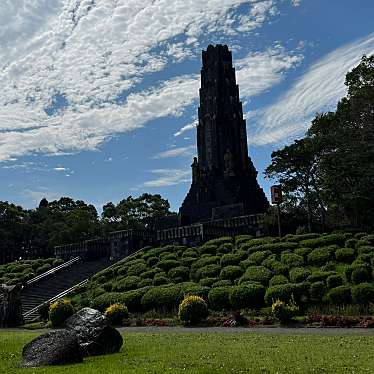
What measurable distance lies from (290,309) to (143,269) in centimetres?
1559

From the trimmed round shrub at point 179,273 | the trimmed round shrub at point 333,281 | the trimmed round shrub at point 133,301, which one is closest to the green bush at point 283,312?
the trimmed round shrub at point 333,281

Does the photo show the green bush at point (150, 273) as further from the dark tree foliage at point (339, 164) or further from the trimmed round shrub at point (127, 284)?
the dark tree foliage at point (339, 164)

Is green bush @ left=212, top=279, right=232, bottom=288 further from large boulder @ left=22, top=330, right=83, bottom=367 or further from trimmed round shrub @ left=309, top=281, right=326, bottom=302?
large boulder @ left=22, top=330, right=83, bottom=367

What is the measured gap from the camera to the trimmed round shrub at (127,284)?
94.0 ft

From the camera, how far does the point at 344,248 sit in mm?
27219

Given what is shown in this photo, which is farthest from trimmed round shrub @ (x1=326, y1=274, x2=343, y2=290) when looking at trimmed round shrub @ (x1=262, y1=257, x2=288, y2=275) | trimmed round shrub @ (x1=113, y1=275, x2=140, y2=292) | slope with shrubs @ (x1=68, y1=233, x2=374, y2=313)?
trimmed round shrub @ (x1=113, y1=275, x2=140, y2=292)

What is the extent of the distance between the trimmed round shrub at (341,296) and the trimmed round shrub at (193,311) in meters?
5.26

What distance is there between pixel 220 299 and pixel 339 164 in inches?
577

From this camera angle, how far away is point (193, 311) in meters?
19.8

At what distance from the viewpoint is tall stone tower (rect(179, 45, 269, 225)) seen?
167ft

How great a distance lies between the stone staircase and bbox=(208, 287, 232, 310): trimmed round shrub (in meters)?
10.8

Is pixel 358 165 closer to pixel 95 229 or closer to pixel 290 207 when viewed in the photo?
pixel 290 207

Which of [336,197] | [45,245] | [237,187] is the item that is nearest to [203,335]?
[336,197]

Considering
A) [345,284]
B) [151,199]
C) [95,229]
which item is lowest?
[345,284]
